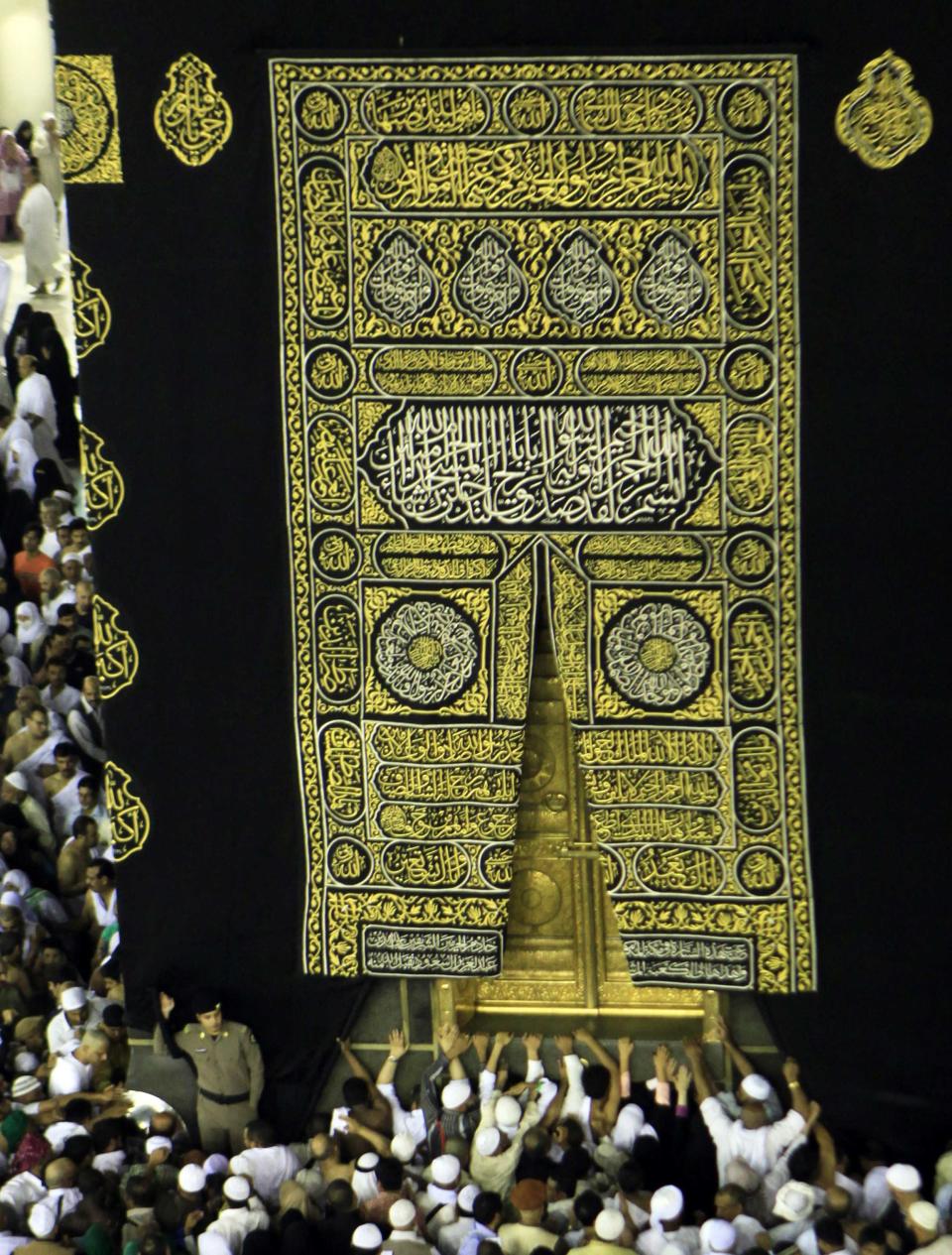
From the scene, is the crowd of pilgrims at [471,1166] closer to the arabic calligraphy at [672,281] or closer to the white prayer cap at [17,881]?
the white prayer cap at [17,881]

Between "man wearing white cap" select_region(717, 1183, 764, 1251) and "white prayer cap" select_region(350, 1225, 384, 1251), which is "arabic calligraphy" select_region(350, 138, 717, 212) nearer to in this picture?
"man wearing white cap" select_region(717, 1183, 764, 1251)

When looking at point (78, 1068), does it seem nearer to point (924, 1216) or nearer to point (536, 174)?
point (924, 1216)

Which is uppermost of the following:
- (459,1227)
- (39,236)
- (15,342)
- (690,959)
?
(39,236)

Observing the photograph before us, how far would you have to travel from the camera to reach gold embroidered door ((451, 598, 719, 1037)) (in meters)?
7.40

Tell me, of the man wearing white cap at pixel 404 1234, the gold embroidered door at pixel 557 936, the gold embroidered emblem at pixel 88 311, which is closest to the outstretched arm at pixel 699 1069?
the gold embroidered door at pixel 557 936

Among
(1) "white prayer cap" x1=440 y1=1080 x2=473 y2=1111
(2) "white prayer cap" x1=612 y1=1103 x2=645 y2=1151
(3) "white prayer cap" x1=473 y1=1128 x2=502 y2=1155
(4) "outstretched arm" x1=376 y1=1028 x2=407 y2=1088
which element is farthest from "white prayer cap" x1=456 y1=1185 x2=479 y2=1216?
(4) "outstretched arm" x1=376 y1=1028 x2=407 y2=1088

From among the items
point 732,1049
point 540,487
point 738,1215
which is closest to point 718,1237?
point 738,1215

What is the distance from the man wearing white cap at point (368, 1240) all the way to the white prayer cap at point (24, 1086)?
1686mm

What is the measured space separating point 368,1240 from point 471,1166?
2.20 ft

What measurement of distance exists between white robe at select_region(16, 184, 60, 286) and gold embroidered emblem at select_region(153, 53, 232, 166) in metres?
6.90

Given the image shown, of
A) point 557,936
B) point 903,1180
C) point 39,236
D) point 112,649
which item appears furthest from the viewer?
point 39,236

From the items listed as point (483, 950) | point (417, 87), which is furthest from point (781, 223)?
point (483, 950)

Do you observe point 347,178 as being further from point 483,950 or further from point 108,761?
point 483,950

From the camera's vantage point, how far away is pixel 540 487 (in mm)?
6906
